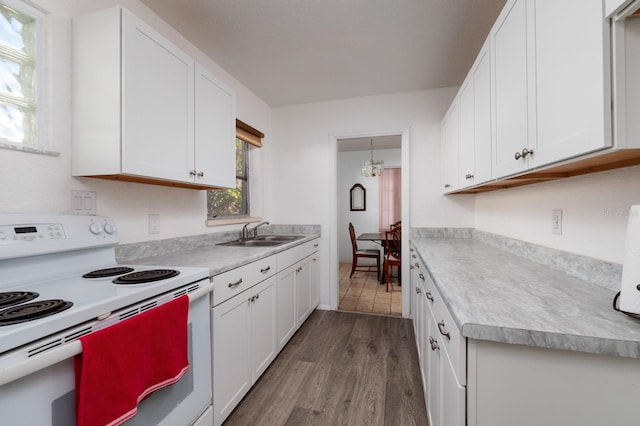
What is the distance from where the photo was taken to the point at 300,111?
3.31m

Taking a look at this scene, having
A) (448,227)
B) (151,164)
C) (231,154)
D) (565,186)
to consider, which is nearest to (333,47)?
(231,154)

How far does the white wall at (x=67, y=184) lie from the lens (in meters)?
1.16

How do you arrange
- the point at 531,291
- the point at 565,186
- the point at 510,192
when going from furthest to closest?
the point at 510,192
the point at 565,186
the point at 531,291

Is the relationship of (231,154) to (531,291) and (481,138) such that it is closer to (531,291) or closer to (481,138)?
(481,138)

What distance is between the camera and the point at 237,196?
9.71ft

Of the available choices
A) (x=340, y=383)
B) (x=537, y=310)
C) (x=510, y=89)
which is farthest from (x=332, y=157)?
(x=537, y=310)

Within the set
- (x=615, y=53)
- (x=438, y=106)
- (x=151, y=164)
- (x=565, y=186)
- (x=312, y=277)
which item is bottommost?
(x=312, y=277)

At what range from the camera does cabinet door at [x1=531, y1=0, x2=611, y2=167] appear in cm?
69

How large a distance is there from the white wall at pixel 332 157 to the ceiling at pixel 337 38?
0.79 ft

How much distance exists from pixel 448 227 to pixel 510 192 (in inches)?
35.7

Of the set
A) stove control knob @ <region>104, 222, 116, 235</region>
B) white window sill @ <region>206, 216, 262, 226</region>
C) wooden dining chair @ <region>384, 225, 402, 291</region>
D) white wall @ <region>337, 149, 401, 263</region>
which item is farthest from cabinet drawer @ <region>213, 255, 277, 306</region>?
white wall @ <region>337, 149, 401, 263</region>

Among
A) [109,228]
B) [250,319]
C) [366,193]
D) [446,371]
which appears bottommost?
[250,319]

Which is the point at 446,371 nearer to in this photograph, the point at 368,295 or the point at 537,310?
the point at 537,310

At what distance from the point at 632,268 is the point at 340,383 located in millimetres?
1673
